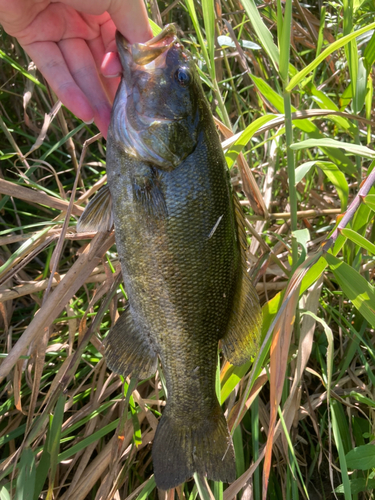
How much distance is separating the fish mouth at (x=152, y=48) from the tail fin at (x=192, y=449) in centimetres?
129

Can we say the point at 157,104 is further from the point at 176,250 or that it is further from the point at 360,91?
the point at 360,91

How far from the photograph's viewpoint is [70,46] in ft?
6.22

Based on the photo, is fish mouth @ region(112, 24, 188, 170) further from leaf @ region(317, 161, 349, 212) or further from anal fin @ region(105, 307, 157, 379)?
leaf @ region(317, 161, 349, 212)

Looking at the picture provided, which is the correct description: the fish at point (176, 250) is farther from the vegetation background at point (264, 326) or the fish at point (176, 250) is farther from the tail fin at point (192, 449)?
the vegetation background at point (264, 326)

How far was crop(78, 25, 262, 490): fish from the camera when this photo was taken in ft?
4.75

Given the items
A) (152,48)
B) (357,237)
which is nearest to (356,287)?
(357,237)

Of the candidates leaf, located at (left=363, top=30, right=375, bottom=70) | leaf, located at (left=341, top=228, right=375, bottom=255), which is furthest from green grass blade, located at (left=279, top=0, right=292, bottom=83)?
leaf, located at (left=363, top=30, right=375, bottom=70)

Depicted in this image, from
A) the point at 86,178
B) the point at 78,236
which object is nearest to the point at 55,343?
the point at 78,236

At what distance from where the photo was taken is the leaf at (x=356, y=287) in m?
1.52

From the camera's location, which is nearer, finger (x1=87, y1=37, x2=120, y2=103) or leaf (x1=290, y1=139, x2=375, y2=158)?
leaf (x1=290, y1=139, x2=375, y2=158)

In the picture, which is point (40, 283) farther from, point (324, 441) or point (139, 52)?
point (324, 441)

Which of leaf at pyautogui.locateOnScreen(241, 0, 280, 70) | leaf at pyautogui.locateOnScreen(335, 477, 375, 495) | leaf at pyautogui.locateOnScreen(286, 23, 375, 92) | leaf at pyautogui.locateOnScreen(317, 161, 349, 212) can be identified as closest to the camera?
leaf at pyautogui.locateOnScreen(286, 23, 375, 92)

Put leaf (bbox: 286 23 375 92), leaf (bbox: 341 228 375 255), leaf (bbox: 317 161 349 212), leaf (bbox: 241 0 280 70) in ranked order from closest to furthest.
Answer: leaf (bbox: 286 23 375 92) < leaf (bbox: 341 228 375 255) < leaf (bbox: 241 0 280 70) < leaf (bbox: 317 161 349 212)

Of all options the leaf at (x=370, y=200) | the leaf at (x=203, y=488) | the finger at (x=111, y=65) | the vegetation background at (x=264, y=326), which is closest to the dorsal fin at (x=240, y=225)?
the vegetation background at (x=264, y=326)
